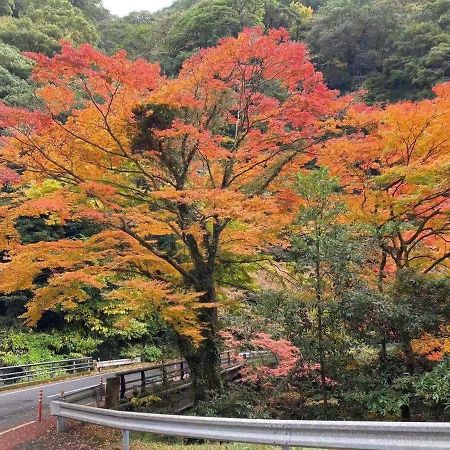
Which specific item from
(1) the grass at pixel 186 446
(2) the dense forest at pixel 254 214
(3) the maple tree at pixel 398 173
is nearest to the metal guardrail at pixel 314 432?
(1) the grass at pixel 186 446

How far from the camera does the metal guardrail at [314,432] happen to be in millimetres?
3188

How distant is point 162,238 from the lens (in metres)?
22.6

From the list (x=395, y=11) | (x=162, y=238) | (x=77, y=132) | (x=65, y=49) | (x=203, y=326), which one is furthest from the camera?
(x=395, y=11)

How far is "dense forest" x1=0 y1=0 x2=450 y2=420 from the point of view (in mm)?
10516

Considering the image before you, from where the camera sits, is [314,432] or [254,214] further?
[254,214]

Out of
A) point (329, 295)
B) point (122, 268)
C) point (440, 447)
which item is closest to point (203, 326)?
point (122, 268)

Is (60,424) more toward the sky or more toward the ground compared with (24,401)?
more toward the sky

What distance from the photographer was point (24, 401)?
15898mm

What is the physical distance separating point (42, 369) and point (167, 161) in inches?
591

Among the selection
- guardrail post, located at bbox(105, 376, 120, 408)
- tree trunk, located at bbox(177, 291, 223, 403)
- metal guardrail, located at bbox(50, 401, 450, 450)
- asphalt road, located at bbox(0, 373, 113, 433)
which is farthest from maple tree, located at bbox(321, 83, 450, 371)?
asphalt road, located at bbox(0, 373, 113, 433)

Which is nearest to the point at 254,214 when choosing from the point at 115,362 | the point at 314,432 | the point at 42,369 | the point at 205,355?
the point at 205,355

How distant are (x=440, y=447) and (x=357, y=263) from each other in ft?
25.6

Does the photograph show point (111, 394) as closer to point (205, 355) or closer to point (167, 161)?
point (205, 355)

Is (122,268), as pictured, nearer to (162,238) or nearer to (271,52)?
(271,52)
